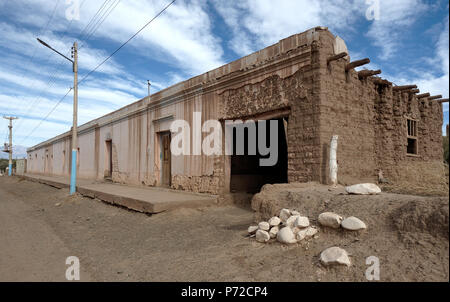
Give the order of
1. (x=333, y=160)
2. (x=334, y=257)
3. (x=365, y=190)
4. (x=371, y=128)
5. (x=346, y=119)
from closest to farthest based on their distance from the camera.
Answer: (x=334, y=257), (x=365, y=190), (x=333, y=160), (x=346, y=119), (x=371, y=128)

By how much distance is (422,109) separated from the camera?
8852mm

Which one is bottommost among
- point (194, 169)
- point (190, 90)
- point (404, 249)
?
point (404, 249)

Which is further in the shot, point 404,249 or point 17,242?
point 17,242

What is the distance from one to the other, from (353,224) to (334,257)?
640 mm

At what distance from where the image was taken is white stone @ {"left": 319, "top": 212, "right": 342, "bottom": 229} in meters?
3.50

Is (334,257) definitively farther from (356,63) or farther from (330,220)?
(356,63)

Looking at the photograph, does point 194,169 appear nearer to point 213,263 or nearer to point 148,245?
point 148,245

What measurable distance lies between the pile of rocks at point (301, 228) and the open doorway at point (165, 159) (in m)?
7.24

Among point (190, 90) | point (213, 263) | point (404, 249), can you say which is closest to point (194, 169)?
point (190, 90)

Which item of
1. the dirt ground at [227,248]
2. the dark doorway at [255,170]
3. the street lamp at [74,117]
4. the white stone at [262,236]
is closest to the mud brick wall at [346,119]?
the dirt ground at [227,248]

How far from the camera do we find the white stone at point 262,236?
13.0ft

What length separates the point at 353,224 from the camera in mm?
3336

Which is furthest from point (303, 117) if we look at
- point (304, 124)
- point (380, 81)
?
point (380, 81)

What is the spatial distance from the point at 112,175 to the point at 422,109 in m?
13.9
